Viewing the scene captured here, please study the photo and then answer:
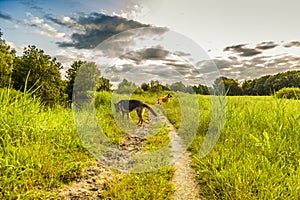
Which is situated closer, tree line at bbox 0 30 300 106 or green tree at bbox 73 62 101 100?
tree line at bbox 0 30 300 106

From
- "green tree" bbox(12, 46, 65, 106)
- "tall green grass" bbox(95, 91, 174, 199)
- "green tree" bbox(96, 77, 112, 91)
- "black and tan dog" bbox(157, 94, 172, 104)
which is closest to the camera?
"tall green grass" bbox(95, 91, 174, 199)

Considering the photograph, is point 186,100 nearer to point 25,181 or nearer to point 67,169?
point 67,169

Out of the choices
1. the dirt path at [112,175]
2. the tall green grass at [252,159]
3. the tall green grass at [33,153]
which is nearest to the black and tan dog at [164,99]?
the tall green grass at [252,159]

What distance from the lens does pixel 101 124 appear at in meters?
5.79

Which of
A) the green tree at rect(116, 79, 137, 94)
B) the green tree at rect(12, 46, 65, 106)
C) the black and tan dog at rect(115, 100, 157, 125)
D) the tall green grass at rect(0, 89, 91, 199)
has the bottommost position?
the tall green grass at rect(0, 89, 91, 199)

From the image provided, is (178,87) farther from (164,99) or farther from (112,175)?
(112,175)

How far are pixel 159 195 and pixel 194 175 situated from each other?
0.92 m

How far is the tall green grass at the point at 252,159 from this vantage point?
9.12ft

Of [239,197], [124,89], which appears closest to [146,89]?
[124,89]

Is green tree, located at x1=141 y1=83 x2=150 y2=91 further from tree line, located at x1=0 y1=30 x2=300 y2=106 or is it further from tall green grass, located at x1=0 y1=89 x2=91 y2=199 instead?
tall green grass, located at x1=0 y1=89 x2=91 y2=199

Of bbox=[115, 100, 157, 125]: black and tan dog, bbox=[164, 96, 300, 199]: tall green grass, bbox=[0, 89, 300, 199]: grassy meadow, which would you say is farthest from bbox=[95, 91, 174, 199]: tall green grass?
bbox=[164, 96, 300, 199]: tall green grass

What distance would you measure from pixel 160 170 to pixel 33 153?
64.9 inches

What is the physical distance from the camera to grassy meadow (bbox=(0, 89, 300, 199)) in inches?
112

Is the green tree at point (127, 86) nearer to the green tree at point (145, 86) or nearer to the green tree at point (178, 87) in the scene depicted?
the green tree at point (145, 86)
